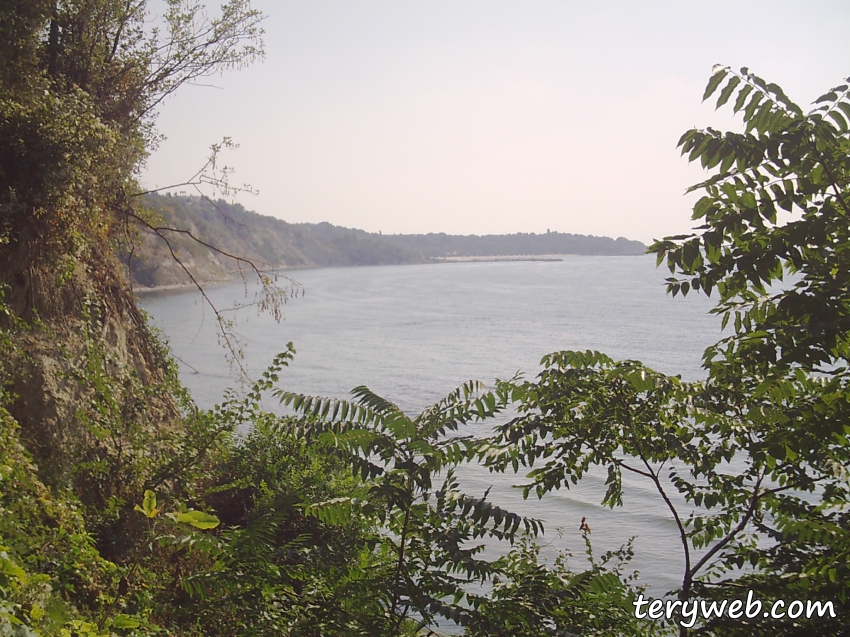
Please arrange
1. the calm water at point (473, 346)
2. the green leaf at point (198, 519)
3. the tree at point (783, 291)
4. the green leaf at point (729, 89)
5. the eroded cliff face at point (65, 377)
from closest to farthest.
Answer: the green leaf at point (198, 519) < the tree at point (783, 291) < the green leaf at point (729, 89) < the eroded cliff face at point (65, 377) < the calm water at point (473, 346)

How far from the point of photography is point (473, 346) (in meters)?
46.3

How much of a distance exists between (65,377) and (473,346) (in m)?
39.6

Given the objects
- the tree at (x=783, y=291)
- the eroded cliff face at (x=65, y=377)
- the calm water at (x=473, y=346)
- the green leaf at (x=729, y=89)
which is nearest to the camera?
the tree at (x=783, y=291)

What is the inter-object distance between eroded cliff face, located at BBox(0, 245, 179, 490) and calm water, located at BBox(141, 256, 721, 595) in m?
6.54

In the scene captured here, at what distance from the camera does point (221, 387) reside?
30.6 metres

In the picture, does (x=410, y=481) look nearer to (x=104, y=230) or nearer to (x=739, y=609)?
(x=739, y=609)

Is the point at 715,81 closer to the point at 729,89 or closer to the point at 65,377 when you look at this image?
the point at 729,89

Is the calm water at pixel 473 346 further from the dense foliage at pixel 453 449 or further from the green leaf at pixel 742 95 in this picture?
the green leaf at pixel 742 95

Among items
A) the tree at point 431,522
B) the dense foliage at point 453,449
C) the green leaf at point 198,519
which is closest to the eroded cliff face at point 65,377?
the dense foliage at point 453,449

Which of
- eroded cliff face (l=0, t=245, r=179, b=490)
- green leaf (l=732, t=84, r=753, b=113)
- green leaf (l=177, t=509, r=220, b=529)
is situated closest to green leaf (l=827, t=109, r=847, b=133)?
green leaf (l=732, t=84, r=753, b=113)

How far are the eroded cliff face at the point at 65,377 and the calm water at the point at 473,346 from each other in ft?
21.5

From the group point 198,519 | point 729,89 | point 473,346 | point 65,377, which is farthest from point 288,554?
point 473,346

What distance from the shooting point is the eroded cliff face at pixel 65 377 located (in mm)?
7531

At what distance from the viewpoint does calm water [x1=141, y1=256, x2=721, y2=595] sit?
55.8 feet
